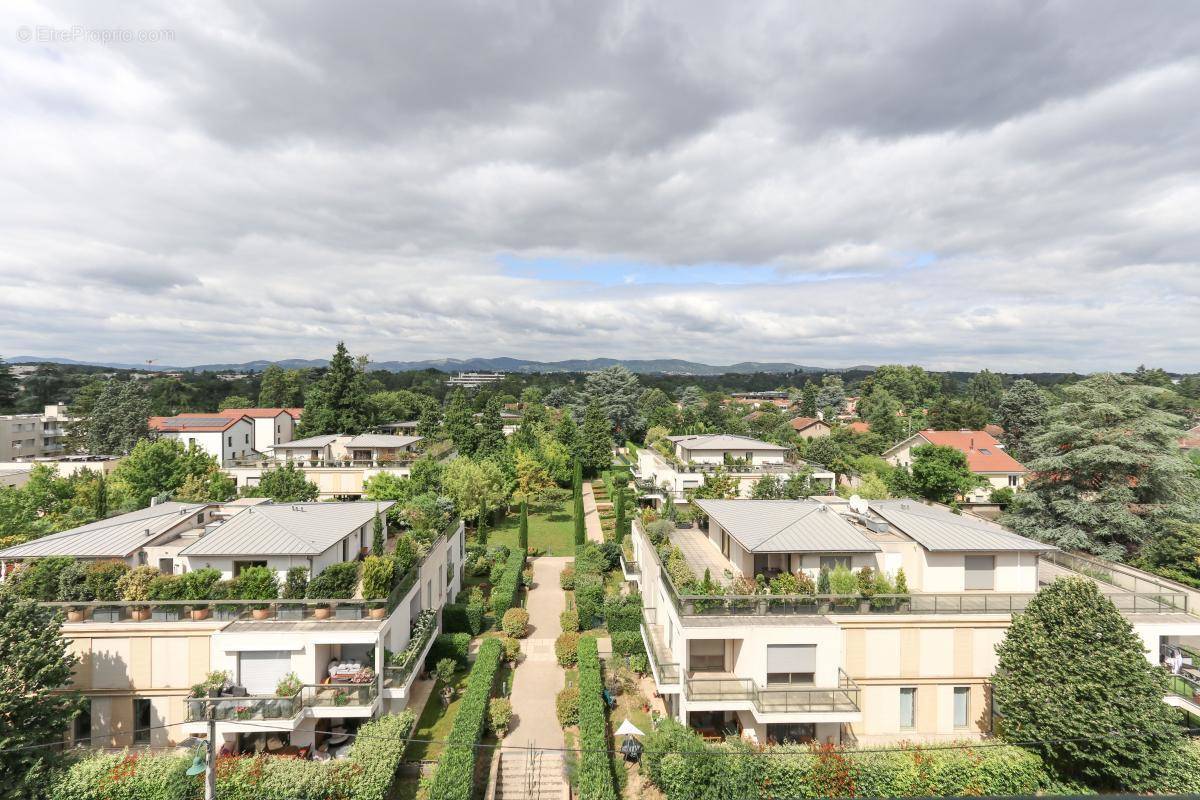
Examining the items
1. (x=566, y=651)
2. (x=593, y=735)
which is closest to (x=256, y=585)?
(x=593, y=735)

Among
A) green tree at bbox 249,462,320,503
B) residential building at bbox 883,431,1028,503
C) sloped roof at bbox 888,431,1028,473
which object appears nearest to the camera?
green tree at bbox 249,462,320,503

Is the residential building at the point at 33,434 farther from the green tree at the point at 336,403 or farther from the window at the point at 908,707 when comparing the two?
the window at the point at 908,707

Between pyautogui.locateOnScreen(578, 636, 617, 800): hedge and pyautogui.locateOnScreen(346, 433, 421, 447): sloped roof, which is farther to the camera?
pyautogui.locateOnScreen(346, 433, 421, 447): sloped roof

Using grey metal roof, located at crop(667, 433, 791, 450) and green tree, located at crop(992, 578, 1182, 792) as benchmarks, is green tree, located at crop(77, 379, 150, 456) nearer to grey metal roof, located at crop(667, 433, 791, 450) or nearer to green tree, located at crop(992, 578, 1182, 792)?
grey metal roof, located at crop(667, 433, 791, 450)

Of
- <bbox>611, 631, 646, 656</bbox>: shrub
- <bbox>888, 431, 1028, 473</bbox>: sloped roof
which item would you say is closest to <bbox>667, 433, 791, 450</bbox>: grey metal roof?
<bbox>888, 431, 1028, 473</bbox>: sloped roof

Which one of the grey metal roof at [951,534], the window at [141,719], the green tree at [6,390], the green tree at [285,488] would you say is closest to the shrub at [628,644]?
the grey metal roof at [951,534]

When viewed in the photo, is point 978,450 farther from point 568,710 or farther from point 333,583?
point 333,583

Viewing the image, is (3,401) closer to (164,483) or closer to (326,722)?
(164,483)

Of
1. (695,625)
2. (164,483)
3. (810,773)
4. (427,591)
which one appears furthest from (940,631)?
(164,483)
